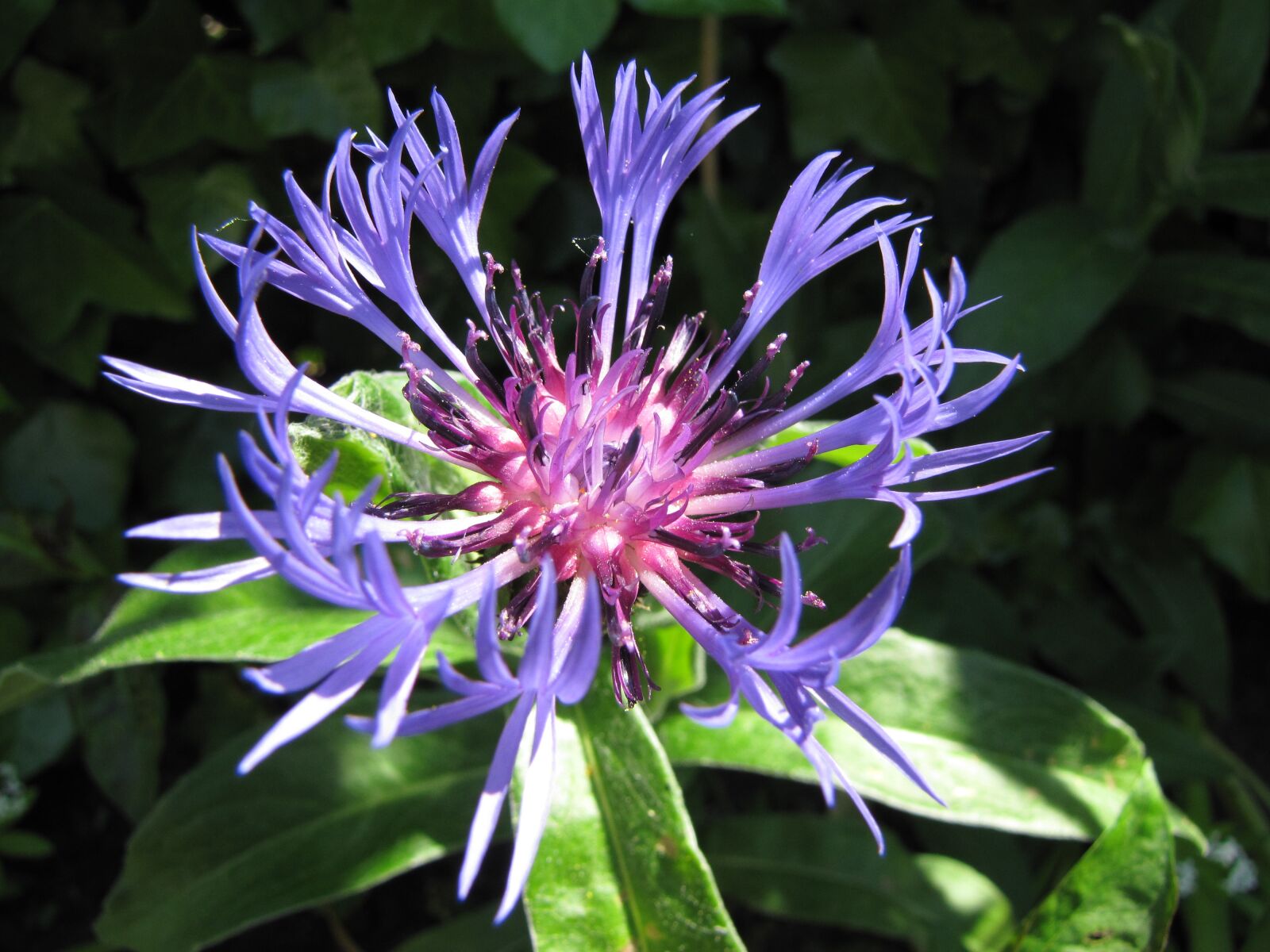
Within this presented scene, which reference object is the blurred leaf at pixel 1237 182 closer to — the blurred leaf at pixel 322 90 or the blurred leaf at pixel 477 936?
the blurred leaf at pixel 322 90

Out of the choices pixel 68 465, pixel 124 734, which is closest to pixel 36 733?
pixel 124 734

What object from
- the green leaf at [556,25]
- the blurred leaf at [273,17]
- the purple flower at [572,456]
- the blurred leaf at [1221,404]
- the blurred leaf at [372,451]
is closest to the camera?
the purple flower at [572,456]

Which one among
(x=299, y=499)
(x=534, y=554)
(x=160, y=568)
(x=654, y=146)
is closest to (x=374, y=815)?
(x=160, y=568)

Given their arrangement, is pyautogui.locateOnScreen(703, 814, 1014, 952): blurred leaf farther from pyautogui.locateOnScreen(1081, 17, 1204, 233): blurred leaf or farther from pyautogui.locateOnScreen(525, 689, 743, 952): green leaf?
pyautogui.locateOnScreen(1081, 17, 1204, 233): blurred leaf

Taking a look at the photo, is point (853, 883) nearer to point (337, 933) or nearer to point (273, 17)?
point (337, 933)

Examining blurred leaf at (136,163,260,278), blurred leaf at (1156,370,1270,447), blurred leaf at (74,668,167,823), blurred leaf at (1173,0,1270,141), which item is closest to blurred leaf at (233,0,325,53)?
blurred leaf at (136,163,260,278)

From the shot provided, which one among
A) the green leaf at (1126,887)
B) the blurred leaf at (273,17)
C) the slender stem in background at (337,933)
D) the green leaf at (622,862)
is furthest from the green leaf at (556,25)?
the slender stem in background at (337,933)
